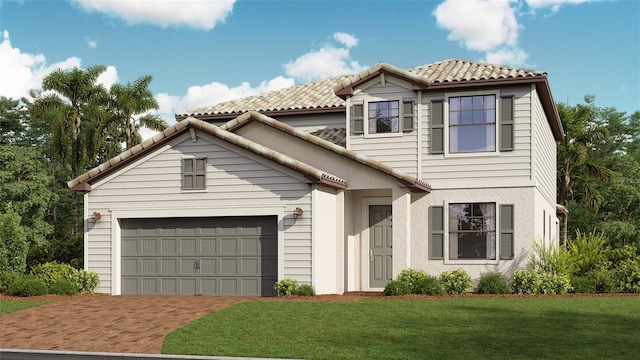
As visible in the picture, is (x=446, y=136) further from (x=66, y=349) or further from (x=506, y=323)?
(x=66, y=349)

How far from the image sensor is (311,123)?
25.3m

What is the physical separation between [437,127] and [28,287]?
12.0 m

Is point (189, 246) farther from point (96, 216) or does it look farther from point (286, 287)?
point (286, 287)

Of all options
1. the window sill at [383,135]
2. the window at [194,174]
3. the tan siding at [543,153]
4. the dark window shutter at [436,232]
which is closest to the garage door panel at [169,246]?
the window at [194,174]

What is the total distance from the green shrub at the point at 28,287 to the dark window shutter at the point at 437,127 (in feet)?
37.2

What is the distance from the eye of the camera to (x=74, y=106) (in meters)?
41.7

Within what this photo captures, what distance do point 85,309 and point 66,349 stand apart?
173 inches

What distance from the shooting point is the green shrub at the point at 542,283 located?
66.1 ft

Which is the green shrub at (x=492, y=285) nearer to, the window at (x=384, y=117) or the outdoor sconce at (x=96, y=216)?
the window at (x=384, y=117)

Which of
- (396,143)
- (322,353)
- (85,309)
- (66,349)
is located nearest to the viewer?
(322,353)

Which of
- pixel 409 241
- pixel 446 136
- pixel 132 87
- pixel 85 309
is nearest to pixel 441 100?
pixel 446 136

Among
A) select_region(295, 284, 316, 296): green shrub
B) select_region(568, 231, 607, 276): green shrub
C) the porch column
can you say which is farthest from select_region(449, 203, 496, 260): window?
select_region(295, 284, 316, 296): green shrub

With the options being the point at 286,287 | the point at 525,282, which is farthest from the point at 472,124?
the point at 286,287

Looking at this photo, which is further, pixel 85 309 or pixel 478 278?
pixel 478 278
